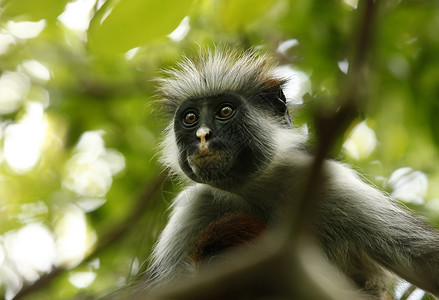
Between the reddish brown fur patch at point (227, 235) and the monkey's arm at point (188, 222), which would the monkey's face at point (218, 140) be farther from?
the reddish brown fur patch at point (227, 235)

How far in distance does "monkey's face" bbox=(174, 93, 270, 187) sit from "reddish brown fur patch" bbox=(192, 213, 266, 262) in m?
0.81

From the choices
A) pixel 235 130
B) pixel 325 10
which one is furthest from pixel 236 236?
pixel 325 10

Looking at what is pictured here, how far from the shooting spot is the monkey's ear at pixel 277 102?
4918mm

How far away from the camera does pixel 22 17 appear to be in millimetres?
1434

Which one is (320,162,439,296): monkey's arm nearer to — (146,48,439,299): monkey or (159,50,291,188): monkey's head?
(146,48,439,299): monkey

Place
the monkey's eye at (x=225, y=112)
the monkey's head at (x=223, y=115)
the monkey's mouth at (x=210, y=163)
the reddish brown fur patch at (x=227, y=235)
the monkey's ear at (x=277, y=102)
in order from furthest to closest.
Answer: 1. the monkey's ear at (x=277, y=102)
2. the monkey's eye at (x=225, y=112)
3. the monkey's head at (x=223, y=115)
4. the monkey's mouth at (x=210, y=163)
5. the reddish brown fur patch at (x=227, y=235)

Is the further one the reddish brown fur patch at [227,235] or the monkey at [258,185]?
the monkey at [258,185]

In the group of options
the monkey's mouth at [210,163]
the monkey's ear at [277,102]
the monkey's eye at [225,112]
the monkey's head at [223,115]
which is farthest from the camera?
the monkey's ear at [277,102]

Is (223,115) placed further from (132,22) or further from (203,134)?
(132,22)

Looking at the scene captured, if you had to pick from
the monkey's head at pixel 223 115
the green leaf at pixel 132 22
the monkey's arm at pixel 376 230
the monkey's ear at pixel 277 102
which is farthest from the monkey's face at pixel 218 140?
the green leaf at pixel 132 22

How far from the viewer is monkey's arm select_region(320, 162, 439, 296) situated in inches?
163

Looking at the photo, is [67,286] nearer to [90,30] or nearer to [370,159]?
[370,159]

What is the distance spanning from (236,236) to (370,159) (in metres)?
3.59

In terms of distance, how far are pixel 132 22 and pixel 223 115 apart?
9.95ft
